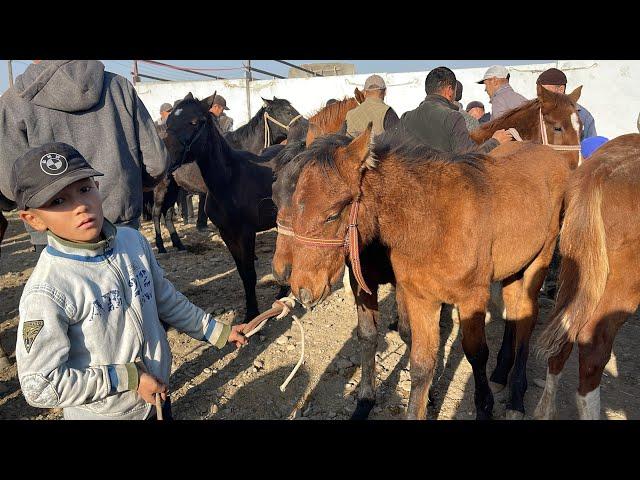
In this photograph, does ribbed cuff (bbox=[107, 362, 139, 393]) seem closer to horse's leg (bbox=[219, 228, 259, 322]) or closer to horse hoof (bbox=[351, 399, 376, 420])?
horse hoof (bbox=[351, 399, 376, 420])

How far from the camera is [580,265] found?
8.61 feet

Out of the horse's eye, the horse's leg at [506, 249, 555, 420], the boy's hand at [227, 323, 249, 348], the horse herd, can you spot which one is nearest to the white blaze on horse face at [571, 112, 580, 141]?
the horse herd

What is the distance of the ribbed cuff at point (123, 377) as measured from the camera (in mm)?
1499

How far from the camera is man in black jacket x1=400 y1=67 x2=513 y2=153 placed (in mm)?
3625

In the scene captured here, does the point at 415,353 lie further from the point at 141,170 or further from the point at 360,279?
the point at 141,170

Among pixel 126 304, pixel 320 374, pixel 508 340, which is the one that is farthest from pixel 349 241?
pixel 508 340

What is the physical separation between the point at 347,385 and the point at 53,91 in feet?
10.5

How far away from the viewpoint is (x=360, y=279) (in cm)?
233

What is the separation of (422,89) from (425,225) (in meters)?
12.9

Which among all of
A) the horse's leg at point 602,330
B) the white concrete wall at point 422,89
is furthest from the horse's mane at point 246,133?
the horse's leg at point 602,330

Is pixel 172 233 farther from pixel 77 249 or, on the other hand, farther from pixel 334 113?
pixel 77 249

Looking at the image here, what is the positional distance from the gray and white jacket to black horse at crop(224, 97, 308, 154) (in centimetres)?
722

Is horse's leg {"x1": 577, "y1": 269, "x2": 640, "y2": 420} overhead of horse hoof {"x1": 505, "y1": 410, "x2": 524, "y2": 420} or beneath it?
overhead

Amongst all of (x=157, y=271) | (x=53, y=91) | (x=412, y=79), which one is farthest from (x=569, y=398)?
(x=412, y=79)
